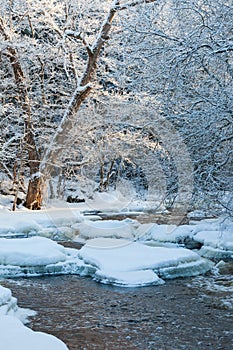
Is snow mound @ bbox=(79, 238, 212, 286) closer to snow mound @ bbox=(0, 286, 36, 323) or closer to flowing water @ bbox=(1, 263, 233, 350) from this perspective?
flowing water @ bbox=(1, 263, 233, 350)

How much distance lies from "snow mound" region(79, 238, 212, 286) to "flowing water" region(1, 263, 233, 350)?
0.27 m

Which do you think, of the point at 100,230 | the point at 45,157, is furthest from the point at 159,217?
the point at 45,157

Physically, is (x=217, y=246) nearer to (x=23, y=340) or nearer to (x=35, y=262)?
(x=35, y=262)

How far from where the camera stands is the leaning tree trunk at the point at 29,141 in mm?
18500

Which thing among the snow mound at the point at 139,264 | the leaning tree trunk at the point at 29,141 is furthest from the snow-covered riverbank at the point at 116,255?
the leaning tree trunk at the point at 29,141

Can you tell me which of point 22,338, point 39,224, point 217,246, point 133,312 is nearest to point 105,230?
point 39,224

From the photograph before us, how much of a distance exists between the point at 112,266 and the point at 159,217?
7.92 m

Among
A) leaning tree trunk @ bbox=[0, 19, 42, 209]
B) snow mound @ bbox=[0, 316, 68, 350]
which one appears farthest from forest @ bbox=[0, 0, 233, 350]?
leaning tree trunk @ bbox=[0, 19, 42, 209]

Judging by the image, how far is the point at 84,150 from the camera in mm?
21797

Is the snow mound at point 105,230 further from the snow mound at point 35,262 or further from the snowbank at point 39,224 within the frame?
the snow mound at point 35,262

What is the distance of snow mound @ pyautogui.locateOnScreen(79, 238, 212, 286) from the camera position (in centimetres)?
903

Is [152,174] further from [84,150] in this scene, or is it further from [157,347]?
[84,150]

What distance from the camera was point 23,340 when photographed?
15.8 ft

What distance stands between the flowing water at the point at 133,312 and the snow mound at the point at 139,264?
10.8 inches
